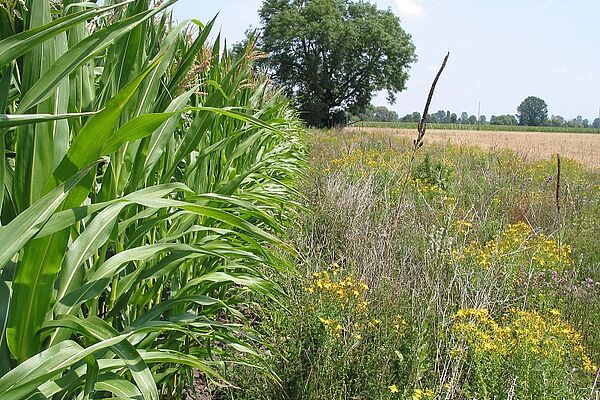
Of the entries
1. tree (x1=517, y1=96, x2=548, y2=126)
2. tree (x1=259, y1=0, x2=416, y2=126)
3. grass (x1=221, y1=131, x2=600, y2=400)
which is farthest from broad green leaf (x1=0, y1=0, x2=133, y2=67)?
tree (x1=517, y1=96, x2=548, y2=126)

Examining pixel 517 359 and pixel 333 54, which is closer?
pixel 517 359

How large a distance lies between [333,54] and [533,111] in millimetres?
65200

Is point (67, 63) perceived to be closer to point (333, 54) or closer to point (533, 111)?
point (333, 54)

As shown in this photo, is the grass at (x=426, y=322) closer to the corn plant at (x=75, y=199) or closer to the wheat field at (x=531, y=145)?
the corn plant at (x=75, y=199)

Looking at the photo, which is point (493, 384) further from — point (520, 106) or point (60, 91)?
point (520, 106)

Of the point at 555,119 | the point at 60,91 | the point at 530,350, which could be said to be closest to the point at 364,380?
the point at 530,350

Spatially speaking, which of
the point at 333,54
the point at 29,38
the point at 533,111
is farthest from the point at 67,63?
the point at 533,111

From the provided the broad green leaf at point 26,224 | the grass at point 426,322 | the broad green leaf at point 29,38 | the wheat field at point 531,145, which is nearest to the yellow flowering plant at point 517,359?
the grass at point 426,322

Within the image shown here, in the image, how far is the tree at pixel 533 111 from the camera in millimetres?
86062

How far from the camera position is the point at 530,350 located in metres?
2.12

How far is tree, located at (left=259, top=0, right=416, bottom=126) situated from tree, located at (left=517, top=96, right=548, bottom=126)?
57.3 m

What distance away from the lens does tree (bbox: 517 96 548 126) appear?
86062 mm

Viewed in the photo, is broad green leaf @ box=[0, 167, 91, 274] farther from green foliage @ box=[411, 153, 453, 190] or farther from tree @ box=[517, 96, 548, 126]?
tree @ box=[517, 96, 548, 126]

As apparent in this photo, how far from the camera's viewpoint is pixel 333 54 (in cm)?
3575
